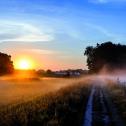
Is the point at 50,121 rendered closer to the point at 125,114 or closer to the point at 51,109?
the point at 51,109

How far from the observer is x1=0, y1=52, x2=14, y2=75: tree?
95887 millimetres

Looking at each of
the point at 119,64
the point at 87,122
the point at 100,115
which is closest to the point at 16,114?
the point at 87,122

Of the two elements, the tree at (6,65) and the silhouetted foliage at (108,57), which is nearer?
the tree at (6,65)

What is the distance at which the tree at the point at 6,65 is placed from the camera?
315 feet

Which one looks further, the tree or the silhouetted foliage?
the silhouetted foliage

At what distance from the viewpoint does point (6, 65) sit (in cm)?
9906

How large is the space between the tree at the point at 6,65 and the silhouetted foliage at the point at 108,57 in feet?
131

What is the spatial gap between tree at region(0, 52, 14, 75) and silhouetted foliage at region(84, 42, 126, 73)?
131 ft

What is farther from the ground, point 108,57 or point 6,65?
point 108,57

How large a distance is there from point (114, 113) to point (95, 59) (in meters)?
116

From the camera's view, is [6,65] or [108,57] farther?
[108,57]

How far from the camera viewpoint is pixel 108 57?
13925 cm

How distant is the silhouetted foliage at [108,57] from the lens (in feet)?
447

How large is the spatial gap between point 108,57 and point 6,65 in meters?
48.0
